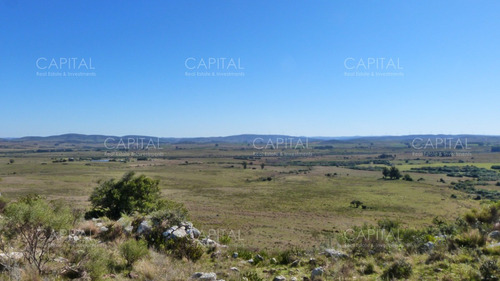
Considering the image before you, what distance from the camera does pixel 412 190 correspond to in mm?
58969

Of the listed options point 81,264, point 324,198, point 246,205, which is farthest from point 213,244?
point 324,198

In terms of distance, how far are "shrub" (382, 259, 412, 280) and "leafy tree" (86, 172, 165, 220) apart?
14.4 meters

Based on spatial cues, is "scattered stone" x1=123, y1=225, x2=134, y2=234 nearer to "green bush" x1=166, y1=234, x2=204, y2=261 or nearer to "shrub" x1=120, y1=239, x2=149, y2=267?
"green bush" x1=166, y1=234, x2=204, y2=261

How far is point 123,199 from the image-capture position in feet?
63.2

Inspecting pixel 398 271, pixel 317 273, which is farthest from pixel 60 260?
pixel 398 271

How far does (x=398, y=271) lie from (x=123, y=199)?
1688 centimetres

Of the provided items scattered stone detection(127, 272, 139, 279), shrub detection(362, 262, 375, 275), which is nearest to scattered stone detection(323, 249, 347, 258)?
shrub detection(362, 262, 375, 275)

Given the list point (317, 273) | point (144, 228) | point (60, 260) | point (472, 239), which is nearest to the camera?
point (60, 260)

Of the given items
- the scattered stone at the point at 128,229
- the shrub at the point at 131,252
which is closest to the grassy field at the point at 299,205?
the scattered stone at the point at 128,229

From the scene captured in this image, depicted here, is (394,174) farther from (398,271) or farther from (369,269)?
(398,271)

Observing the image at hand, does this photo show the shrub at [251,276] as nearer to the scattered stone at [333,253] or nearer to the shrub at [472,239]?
the scattered stone at [333,253]

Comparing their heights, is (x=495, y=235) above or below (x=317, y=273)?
above

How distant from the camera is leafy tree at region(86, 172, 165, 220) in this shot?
747 inches

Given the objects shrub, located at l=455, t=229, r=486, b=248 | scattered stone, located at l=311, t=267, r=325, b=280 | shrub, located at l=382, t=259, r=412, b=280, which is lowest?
scattered stone, located at l=311, t=267, r=325, b=280
